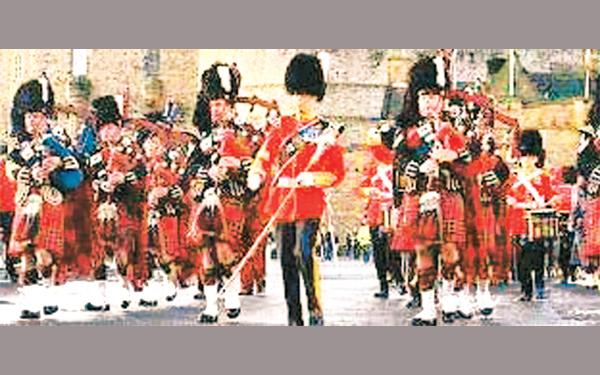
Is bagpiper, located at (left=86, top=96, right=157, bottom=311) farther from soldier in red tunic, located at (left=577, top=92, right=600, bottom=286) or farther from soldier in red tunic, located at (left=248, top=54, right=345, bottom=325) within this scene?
soldier in red tunic, located at (left=577, top=92, right=600, bottom=286)

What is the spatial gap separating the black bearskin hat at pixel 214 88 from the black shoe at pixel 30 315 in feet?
4.91

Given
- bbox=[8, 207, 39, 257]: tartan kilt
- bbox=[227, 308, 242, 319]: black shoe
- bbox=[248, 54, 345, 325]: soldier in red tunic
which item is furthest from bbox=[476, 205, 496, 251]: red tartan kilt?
bbox=[8, 207, 39, 257]: tartan kilt

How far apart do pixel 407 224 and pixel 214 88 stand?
142 centimetres

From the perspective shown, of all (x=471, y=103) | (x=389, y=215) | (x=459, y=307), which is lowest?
(x=459, y=307)

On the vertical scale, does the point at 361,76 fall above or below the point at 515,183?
above

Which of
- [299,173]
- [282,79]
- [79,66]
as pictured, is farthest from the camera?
[79,66]

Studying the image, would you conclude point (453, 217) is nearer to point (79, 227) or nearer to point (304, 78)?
point (304, 78)

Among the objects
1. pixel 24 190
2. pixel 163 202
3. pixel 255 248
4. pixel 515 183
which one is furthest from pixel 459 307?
pixel 24 190

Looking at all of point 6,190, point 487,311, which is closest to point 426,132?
point 487,311

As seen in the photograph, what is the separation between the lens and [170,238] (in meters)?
7.23

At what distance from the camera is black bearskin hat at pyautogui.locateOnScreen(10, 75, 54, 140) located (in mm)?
Result: 7219

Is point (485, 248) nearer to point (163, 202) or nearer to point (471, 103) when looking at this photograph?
point (471, 103)

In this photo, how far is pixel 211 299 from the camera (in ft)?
23.5

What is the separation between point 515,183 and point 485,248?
1.42ft
